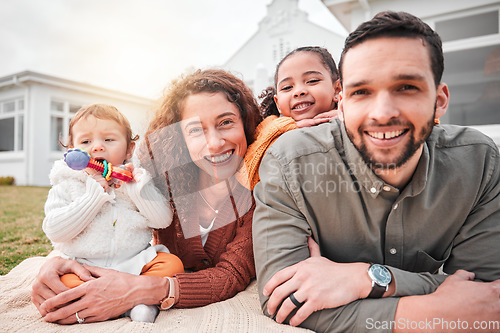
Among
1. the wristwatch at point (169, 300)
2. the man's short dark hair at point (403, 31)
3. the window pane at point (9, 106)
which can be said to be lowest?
the wristwatch at point (169, 300)

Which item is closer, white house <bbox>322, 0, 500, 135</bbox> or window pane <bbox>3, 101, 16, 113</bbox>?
white house <bbox>322, 0, 500, 135</bbox>

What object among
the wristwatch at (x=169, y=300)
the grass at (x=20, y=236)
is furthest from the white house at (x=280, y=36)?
the wristwatch at (x=169, y=300)

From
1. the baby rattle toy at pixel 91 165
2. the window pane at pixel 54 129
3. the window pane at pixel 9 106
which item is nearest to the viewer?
the baby rattle toy at pixel 91 165

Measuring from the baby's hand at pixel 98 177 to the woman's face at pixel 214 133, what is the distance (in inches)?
20.5

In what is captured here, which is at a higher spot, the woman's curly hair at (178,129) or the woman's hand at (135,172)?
the woman's curly hair at (178,129)

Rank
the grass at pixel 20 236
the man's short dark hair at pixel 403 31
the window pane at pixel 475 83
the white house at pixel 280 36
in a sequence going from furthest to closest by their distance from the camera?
the white house at pixel 280 36 < the window pane at pixel 475 83 < the grass at pixel 20 236 < the man's short dark hair at pixel 403 31

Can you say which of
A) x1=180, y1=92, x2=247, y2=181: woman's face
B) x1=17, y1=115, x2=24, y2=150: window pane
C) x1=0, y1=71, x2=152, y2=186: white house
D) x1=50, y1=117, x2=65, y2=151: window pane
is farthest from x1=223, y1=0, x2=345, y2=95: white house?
x1=180, y1=92, x2=247, y2=181: woman's face

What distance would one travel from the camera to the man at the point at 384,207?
136 cm

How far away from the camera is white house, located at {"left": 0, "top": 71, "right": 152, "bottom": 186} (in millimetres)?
12133

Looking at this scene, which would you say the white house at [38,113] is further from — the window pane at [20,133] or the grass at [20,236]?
the grass at [20,236]

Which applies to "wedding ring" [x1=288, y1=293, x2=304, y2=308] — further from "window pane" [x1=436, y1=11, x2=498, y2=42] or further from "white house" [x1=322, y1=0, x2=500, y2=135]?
"window pane" [x1=436, y1=11, x2=498, y2=42]

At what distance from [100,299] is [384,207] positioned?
138 centimetres

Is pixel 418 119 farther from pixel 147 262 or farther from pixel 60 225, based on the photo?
pixel 60 225

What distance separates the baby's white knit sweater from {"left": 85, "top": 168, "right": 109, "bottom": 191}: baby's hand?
1.0 inches
